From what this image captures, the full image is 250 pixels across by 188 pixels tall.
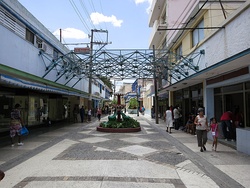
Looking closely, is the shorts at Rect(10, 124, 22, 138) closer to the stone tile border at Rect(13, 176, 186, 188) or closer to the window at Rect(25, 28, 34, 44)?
the stone tile border at Rect(13, 176, 186, 188)

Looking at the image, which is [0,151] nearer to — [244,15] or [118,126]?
[118,126]

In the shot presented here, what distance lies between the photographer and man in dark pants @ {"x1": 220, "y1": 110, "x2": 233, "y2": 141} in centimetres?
1025

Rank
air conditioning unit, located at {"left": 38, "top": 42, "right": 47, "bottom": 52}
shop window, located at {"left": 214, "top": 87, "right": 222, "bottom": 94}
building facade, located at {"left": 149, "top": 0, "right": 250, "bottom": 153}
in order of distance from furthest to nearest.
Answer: air conditioning unit, located at {"left": 38, "top": 42, "right": 47, "bottom": 52} < shop window, located at {"left": 214, "top": 87, "right": 222, "bottom": 94} < building facade, located at {"left": 149, "top": 0, "right": 250, "bottom": 153}

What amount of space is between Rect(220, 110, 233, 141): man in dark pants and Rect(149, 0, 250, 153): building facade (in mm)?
402

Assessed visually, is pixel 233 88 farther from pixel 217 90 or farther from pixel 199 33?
pixel 199 33

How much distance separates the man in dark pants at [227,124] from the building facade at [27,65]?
8.18m

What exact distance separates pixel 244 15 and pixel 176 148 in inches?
222

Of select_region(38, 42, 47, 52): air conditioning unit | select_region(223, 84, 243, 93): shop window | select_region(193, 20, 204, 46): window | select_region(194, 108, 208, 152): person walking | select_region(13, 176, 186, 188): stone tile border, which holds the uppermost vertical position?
select_region(193, 20, 204, 46): window

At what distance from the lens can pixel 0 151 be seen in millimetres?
8633

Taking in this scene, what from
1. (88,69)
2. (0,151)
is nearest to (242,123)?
(0,151)

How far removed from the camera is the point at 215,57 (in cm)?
1131

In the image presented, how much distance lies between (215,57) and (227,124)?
10.6 feet

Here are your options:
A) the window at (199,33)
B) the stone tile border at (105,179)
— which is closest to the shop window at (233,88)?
the window at (199,33)

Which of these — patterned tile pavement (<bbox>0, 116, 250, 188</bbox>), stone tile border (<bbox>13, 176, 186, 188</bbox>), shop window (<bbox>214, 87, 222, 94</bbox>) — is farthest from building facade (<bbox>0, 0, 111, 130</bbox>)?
shop window (<bbox>214, 87, 222, 94</bbox>)
